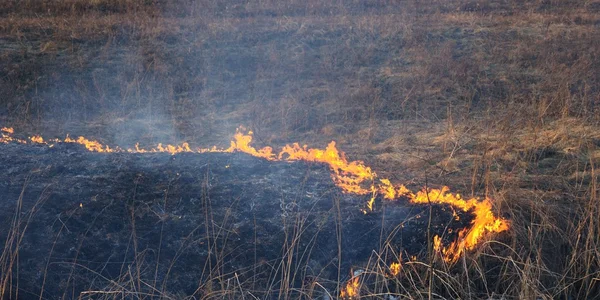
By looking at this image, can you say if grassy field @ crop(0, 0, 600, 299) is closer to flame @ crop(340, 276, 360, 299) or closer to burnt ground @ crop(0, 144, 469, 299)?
flame @ crop(340, 276, 360, 299)

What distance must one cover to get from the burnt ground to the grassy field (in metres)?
0.38

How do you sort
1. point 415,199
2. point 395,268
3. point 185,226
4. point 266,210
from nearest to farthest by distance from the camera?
point 395,268 → point 185,226 → point 266,210 → point 415,199

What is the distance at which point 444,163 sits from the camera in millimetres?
6188

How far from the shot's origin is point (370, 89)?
8797mm

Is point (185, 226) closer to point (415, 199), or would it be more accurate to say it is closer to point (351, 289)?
point (351, 289)

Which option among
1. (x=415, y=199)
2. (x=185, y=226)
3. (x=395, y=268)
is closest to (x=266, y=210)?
(x=185, y=226)

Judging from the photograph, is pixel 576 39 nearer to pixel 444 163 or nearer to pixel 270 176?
pixel 444 163

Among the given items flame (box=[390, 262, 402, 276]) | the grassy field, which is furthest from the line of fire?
the grassy field

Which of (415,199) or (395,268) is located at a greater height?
(415,199)

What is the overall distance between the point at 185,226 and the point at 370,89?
5600 millimetres

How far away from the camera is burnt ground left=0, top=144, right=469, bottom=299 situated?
3412 millimetres

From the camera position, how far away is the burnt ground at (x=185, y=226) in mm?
3412

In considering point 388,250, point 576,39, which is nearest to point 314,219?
point 388,250

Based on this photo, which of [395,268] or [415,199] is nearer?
[395,268]
